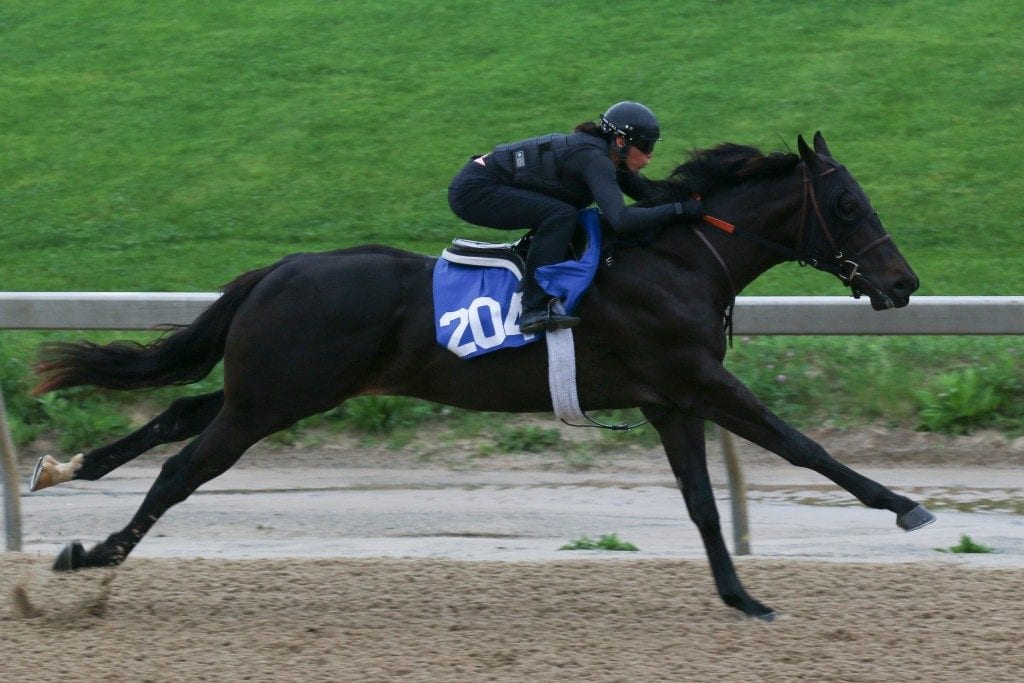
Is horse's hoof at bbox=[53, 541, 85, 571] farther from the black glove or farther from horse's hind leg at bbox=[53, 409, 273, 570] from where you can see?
the black glove

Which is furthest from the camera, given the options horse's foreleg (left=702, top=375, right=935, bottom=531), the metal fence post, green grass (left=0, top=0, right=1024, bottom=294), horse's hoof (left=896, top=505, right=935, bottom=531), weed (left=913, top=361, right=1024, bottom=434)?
green grass (left=0, top=0, right=1024, bottom=294)

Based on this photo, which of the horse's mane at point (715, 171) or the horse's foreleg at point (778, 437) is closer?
the horse's foreleg at point (778, 437)

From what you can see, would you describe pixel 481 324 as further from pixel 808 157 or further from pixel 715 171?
pixel 808 157

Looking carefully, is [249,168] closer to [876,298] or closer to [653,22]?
[653,22]

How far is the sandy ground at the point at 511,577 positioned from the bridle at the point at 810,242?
131cm

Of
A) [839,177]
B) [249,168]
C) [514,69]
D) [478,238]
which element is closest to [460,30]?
[514,69]

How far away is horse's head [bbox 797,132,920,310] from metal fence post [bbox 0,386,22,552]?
3.80m

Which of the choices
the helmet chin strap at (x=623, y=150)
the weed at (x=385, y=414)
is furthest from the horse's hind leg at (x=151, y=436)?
the weed at (x=385, y=414)

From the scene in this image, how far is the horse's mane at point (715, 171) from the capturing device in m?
5.74

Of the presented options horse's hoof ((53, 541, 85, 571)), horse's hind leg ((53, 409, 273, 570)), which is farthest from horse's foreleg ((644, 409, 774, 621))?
horse's hoof ((53, 541, 85, 571))

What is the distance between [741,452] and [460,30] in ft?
25.2

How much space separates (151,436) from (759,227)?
112 inches

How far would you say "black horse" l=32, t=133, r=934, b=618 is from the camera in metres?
5.48

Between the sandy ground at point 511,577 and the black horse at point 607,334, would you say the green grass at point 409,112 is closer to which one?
the sandy ground at point 511,577
